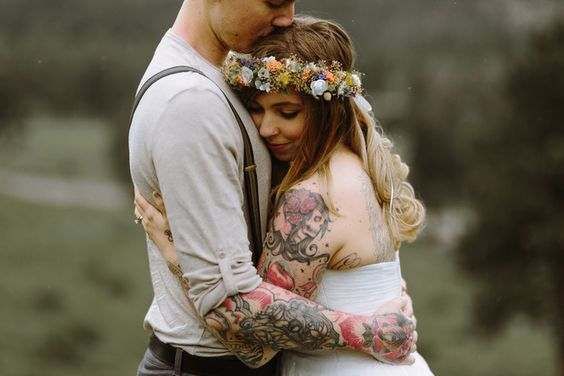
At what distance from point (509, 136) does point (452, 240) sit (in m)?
0.89

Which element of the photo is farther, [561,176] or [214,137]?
[561,176]

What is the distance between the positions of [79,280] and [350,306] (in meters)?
7.42

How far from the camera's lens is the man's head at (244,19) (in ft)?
9.86

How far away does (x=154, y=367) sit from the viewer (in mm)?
3158

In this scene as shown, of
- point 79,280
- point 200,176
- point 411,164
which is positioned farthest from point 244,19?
point 79,280

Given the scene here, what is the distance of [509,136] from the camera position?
27.1 feet

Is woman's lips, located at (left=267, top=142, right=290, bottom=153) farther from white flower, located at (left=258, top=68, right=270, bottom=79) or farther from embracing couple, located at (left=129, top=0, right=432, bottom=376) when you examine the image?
white flower, located at (left=258, top=68, right=270, bottom=79)

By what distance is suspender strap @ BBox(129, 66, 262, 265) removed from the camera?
9.65ft

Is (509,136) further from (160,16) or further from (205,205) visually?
(205,205)

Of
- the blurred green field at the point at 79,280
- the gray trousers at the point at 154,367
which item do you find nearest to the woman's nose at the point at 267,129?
the gray trousers at the point at 154,367

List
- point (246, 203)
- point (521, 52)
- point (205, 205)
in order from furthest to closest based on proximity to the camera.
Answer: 1. point (521, 52)
2. point (246, 203)
3. point (205, 205)

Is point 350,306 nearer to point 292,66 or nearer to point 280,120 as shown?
point 280,120

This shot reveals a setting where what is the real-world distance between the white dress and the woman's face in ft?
1.18

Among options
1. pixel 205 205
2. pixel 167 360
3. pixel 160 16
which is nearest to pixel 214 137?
pixel 205 205
